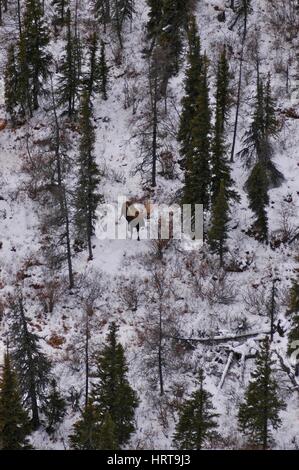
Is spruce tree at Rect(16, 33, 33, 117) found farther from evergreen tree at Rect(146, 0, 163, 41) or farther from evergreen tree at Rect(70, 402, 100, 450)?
evergreen tree at Rect(70, 402, 100, 450)

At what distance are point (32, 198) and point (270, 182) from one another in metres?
18.0

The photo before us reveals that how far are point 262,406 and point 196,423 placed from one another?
11.5ft

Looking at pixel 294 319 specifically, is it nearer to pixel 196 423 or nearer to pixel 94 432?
pixel 196 423

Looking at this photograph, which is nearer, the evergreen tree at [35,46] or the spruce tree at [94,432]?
the spruce tree at [94,432]

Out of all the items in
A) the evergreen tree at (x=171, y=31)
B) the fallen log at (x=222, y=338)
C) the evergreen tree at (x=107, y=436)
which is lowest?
the evergreen tree at (x=107, y=436)

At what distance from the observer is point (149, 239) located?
45.1 metres

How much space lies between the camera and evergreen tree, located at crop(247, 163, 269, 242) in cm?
4269

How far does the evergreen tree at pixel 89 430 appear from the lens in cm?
3012

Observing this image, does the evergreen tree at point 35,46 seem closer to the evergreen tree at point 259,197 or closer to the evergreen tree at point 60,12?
the evergreen tree at point 60,12

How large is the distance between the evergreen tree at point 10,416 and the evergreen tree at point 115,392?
400 cm

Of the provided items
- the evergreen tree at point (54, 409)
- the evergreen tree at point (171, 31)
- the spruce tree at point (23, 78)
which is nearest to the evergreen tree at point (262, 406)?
the evergreen tree at point (54, 409)

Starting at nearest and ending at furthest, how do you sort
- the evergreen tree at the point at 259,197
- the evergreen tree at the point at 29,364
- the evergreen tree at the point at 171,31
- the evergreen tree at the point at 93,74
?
the evergreen tree at the point at 29,364 < the evergreen tree at the point at 259,197 < the evergreen tree at the point at 171,31 < the evergreen tree at the point at 93,74

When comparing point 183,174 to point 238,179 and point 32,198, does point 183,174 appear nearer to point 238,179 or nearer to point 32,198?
point 238,179

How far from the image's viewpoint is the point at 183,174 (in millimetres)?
48594
